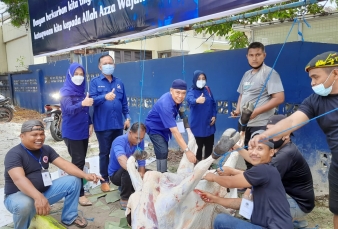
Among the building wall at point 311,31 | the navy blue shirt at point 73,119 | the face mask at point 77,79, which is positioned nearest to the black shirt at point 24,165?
the navy blue shirt at point 73,119

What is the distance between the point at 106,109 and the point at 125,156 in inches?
31.4

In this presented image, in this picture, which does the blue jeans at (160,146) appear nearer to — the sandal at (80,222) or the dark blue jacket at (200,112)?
the dark blue jacket at (200,112)

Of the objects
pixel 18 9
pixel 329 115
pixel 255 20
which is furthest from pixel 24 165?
pixel 18 9

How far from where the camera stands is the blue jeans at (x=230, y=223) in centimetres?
215

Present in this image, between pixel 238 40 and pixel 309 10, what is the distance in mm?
2020

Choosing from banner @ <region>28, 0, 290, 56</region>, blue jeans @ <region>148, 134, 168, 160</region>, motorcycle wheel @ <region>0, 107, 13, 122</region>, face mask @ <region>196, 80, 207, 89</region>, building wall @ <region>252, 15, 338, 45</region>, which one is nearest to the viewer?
banner @ <region>28, 0, 290, 56</region>

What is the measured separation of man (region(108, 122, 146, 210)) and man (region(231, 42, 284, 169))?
122 cm

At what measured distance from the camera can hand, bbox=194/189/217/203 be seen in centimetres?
243

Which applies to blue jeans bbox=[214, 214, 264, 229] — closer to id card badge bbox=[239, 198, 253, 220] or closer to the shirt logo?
id card badge bbox=[239, 198, 253, 220]

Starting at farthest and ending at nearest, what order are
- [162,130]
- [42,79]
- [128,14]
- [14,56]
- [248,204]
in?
[14,56], [42,79], [128,14], [162,130], [248,204]


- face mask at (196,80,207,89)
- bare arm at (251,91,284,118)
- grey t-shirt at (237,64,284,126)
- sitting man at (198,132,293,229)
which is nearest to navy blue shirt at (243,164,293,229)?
sitting man at (198,132,293,229)

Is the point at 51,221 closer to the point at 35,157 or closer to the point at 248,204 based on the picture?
the point at 35,157

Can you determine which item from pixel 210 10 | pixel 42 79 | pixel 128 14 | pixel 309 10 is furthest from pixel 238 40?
pixel 42 79

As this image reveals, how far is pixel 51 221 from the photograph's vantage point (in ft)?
8.97
